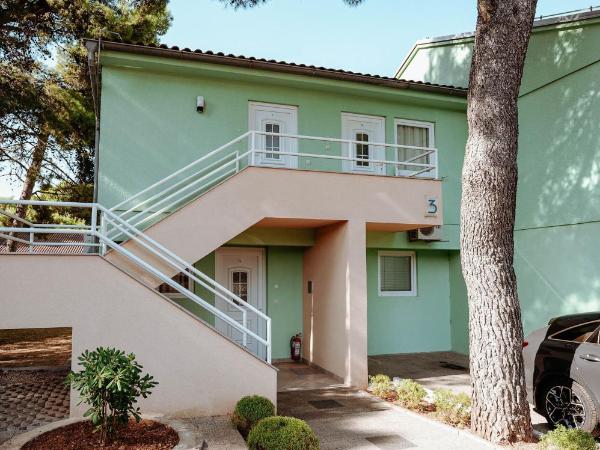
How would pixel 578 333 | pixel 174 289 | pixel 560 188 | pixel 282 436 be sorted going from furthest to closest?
pixel 174 289, pixel 560 188, pixel 578 333, pixel 282 436

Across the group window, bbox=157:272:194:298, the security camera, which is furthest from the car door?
the security camera

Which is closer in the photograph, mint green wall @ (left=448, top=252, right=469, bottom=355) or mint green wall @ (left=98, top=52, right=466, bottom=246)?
mint green wall @ (left=98, top=52, right=466, bottom=246)

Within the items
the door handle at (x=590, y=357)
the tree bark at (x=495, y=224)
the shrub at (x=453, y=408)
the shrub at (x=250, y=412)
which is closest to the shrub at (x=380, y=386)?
the shrub at (x=453, y=408)

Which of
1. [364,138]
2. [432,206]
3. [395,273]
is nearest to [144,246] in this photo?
[432,206]

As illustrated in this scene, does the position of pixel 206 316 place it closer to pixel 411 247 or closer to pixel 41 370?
pixel 41 370

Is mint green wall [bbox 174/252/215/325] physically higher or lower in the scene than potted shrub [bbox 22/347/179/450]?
higher

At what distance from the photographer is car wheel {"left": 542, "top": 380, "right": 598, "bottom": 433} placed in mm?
5617

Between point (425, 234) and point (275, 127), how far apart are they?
443 centimetres

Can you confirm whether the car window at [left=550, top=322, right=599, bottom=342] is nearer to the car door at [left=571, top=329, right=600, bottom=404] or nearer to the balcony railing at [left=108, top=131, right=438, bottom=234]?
the car door at [left=571, top=329, right=600, bottom=404]

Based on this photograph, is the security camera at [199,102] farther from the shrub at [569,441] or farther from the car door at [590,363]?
the shrub at [569,441]

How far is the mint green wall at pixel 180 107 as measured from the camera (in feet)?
29.8

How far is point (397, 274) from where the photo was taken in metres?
11.9

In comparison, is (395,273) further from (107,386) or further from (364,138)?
(107,386)

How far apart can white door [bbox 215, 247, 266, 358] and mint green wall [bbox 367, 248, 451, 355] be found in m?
2.70
